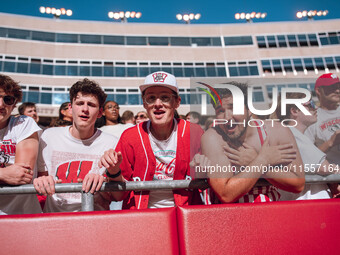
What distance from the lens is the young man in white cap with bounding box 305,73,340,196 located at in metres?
1.65

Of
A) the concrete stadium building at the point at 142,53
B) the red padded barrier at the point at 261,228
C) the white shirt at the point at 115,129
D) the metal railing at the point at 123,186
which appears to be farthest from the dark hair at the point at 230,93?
the concrete stadium building at the point at 142,53

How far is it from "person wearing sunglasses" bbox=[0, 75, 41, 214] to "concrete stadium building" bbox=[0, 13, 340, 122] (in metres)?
19.7

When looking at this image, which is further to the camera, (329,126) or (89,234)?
(329,126)

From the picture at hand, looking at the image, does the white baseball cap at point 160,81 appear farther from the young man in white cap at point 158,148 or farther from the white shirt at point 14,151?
the white shirt at point 14,151

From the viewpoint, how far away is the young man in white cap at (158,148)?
1.97 m

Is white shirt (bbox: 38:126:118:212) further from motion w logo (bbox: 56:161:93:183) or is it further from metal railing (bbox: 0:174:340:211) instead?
metal railing (bbox: 0:174:340:211)

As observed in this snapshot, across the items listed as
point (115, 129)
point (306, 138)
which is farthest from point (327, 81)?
point (115, 129)

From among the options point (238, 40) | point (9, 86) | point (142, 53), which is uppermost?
point (238, 40)

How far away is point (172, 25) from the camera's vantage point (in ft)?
85.1

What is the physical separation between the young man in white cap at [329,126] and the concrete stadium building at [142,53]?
1970 centimetres

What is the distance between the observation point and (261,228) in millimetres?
1417

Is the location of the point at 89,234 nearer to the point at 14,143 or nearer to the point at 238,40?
the point at 14,143

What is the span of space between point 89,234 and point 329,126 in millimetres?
1764

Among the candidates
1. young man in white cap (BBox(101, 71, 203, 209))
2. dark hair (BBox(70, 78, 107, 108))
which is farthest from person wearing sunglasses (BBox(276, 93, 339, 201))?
dark hair (BBox(70, 78, 107, 108))
